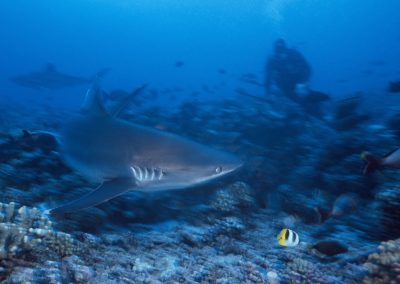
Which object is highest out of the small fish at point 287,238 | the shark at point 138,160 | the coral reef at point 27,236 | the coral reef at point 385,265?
the shark at point 138,160

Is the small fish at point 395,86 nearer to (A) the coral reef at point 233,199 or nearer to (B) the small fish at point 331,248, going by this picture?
(A) the coral reef at point 233,199

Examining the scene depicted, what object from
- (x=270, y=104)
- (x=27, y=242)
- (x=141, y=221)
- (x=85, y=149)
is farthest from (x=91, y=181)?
(x=270, y=104)

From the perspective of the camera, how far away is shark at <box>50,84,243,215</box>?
4.16 m

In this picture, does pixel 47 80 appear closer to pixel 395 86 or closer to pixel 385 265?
pixel 395 86

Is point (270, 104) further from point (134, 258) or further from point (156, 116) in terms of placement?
point (134, 258)

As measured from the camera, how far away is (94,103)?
5.40m

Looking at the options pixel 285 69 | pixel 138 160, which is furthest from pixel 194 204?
pixel 285 69

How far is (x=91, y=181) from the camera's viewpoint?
549cm

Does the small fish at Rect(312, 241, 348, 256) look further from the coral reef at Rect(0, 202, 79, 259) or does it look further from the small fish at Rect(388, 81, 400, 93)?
the small fish at Rect(388, 81, 400, 93)

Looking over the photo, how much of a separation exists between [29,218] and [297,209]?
3933 mm

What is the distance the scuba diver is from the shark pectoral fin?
13292 millimetres

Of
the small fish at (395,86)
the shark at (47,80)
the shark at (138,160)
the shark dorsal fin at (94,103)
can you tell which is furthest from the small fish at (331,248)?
the shark at (47,80)

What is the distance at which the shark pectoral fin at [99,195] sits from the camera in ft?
11.4

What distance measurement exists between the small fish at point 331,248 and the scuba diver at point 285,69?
12874 millimetres
